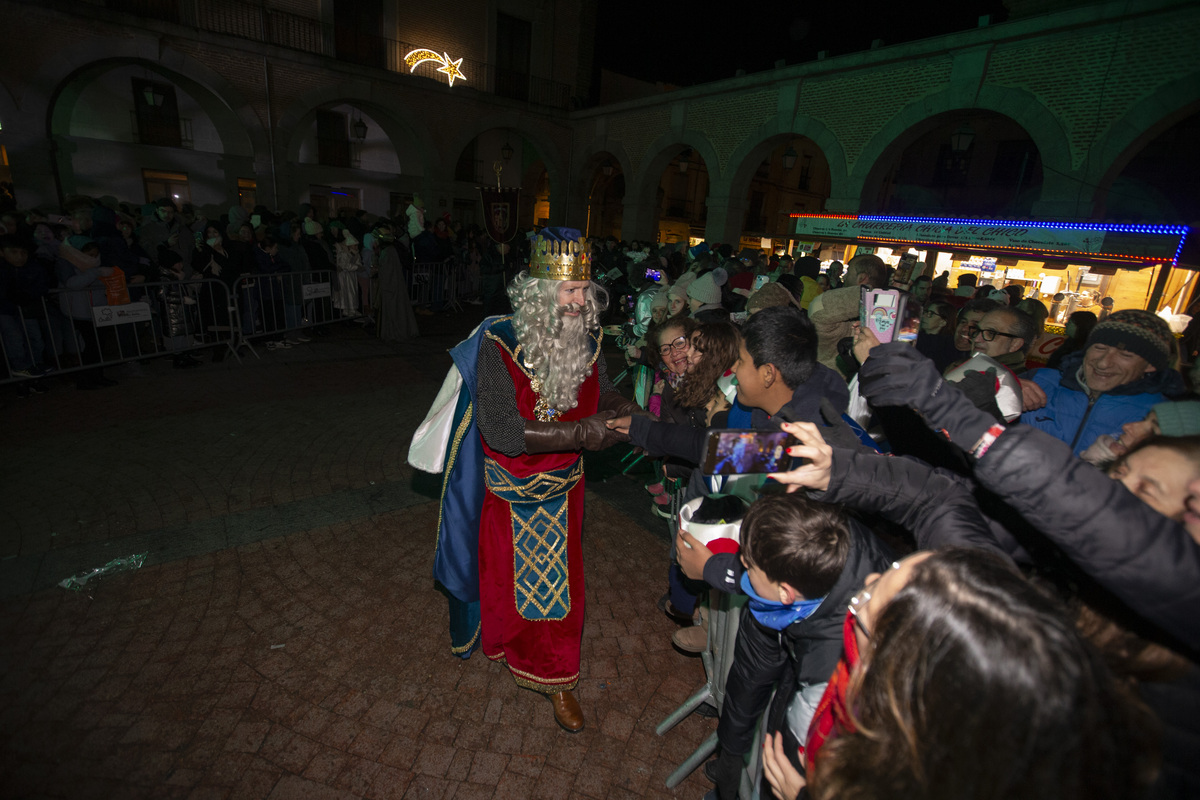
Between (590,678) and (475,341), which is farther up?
(475,341)

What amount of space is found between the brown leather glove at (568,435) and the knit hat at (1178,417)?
6.70 feet

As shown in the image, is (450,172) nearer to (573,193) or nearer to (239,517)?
(573,193)

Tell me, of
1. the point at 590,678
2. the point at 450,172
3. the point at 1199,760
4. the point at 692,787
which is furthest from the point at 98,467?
the point at 450,172

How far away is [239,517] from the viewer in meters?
4.16

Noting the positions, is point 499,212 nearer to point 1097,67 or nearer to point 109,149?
point 1097,67

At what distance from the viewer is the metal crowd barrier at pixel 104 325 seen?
6.37m

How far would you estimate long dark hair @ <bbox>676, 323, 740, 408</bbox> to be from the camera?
324 centimetres

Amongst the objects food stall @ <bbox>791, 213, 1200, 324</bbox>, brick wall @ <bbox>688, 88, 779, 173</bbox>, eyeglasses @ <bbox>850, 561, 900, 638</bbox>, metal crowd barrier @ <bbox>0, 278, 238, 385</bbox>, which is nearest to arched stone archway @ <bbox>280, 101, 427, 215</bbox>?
brick wall @ <bbox>688, 88, 779, 173</bbox>

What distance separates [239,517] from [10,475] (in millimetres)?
2191

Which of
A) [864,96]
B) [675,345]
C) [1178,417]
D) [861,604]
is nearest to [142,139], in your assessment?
[864,96]

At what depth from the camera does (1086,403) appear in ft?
9.77

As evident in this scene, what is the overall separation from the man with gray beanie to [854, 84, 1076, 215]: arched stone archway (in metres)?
11.3

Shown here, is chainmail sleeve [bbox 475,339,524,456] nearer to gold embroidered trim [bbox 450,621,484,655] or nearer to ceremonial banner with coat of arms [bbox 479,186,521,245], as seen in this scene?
gold embroidered trim [bbox 450,621,484,655]

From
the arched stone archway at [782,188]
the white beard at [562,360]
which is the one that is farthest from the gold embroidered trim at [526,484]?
the arched stone archway at [782,188]
